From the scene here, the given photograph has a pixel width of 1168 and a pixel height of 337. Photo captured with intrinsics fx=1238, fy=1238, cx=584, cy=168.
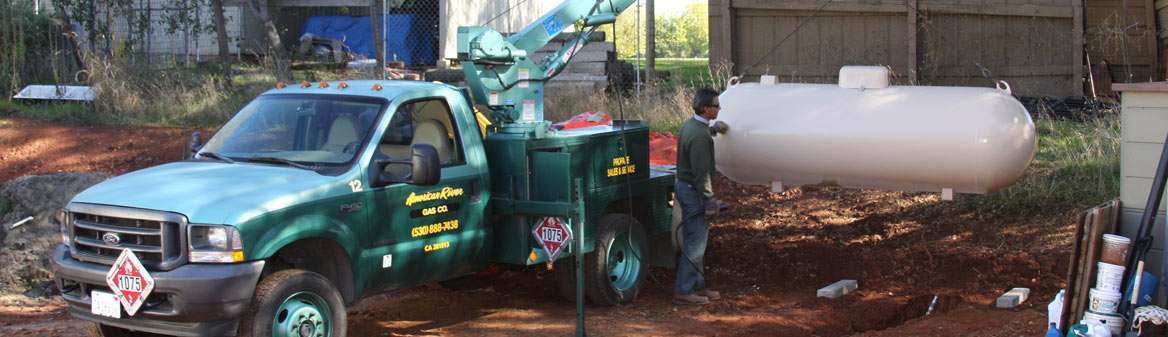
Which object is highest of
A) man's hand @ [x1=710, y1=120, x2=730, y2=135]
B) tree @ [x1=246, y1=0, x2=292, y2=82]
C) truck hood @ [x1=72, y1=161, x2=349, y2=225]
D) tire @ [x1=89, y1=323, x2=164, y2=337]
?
tree @ [x1=246, y1=0, x2=292, y2=82]

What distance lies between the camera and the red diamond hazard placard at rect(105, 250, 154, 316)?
698 cm

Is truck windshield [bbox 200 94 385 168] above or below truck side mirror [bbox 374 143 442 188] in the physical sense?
above

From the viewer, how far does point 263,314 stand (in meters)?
7.14

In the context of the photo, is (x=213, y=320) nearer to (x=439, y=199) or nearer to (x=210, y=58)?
(x=439, y=199)

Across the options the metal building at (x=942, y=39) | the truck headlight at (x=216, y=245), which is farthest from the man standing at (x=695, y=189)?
the metal building at (x=942, y=39)

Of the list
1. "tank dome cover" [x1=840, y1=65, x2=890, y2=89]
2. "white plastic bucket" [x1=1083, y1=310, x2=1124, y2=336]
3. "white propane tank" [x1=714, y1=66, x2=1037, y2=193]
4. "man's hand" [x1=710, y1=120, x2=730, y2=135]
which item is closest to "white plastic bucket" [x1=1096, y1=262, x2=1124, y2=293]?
"white plastic bucket" [x1=1083, y1=310, x2=1124, y2=336]

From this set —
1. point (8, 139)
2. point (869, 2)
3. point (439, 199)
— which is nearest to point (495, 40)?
point (439, 199)

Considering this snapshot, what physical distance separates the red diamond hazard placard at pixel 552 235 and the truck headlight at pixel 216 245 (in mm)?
2501

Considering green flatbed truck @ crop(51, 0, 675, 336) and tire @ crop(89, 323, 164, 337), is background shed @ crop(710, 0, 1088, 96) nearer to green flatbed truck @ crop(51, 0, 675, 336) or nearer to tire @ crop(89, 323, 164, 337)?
green flatbed truck @ crop(51, 0, 675, 336)

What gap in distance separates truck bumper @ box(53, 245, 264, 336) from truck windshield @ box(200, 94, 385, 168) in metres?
1.14

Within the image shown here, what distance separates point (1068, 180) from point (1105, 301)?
16.9ft

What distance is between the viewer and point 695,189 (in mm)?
9680

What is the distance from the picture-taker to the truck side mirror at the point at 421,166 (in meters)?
7.75

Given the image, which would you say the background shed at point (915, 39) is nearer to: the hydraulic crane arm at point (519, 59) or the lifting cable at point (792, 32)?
the lifting cable at point (792, 32)
